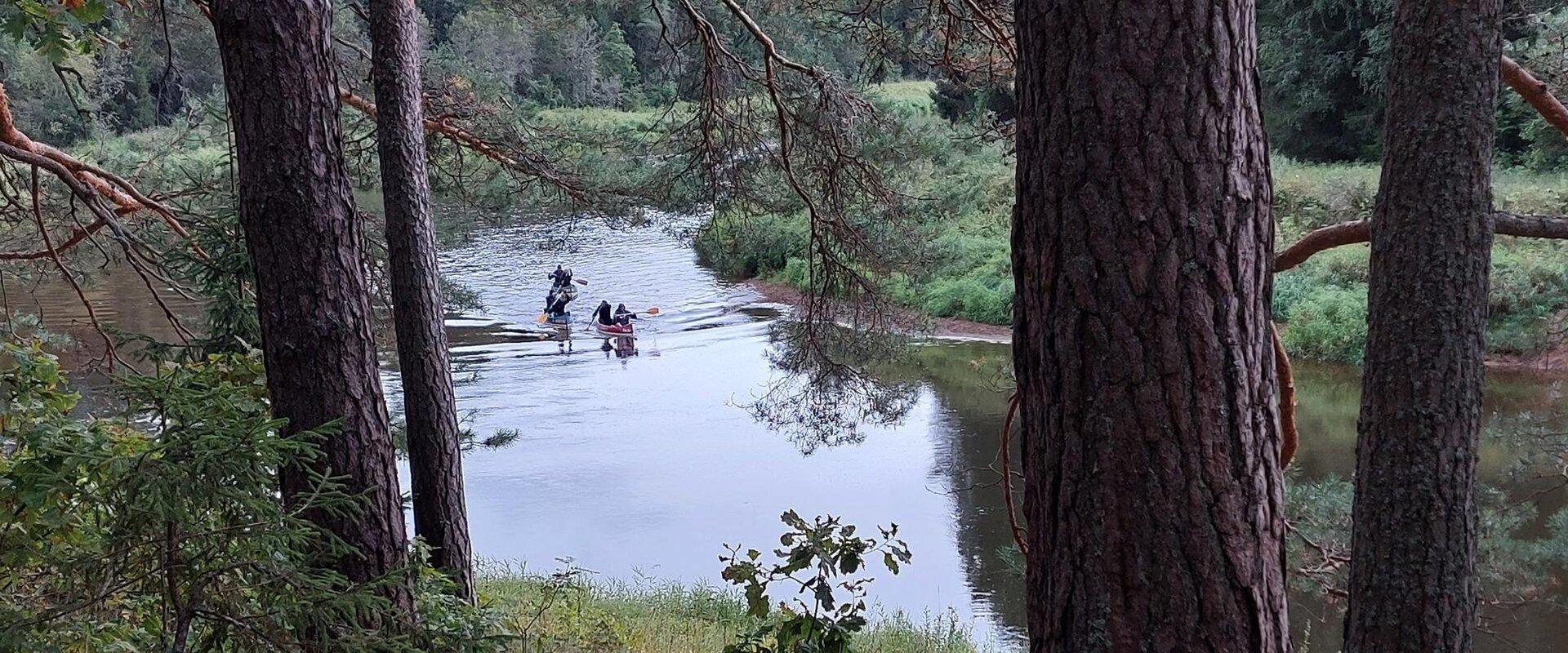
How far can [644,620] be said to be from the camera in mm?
7152

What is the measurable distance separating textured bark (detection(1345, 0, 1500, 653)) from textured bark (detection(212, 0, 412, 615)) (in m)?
3.01

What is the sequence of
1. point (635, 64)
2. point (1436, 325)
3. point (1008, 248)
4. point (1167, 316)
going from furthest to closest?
point (1008, 248), point (635, 64), point (1436, 325), point (1167, 316)

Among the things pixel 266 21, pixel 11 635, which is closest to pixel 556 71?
pixel 266 21

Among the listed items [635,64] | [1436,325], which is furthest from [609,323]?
[1436,325]

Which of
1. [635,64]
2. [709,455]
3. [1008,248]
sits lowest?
[709,455]

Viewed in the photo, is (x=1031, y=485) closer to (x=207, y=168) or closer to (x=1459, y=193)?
(x=1459, y=193)

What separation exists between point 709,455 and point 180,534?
10.6 meters

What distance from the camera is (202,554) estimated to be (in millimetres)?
2143

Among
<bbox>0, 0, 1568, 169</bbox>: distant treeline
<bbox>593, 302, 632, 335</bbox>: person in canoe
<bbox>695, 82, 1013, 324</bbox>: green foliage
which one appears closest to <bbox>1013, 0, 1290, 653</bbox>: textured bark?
<bbox>0, 0, 1568, 169</bbox>: distant treeline

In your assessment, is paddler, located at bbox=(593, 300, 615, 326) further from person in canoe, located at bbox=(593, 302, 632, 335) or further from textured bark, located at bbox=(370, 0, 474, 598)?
textured bark, located at bbox=(370, 0, 474, 598)

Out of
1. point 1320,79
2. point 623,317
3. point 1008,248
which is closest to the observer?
point 1008,248

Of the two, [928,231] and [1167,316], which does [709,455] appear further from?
[1167,316]

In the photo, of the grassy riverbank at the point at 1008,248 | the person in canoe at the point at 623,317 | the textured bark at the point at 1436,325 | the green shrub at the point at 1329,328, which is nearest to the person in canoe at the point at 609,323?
the person in canoe at the point at 623,317

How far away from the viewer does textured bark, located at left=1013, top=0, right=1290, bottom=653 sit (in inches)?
57.3
